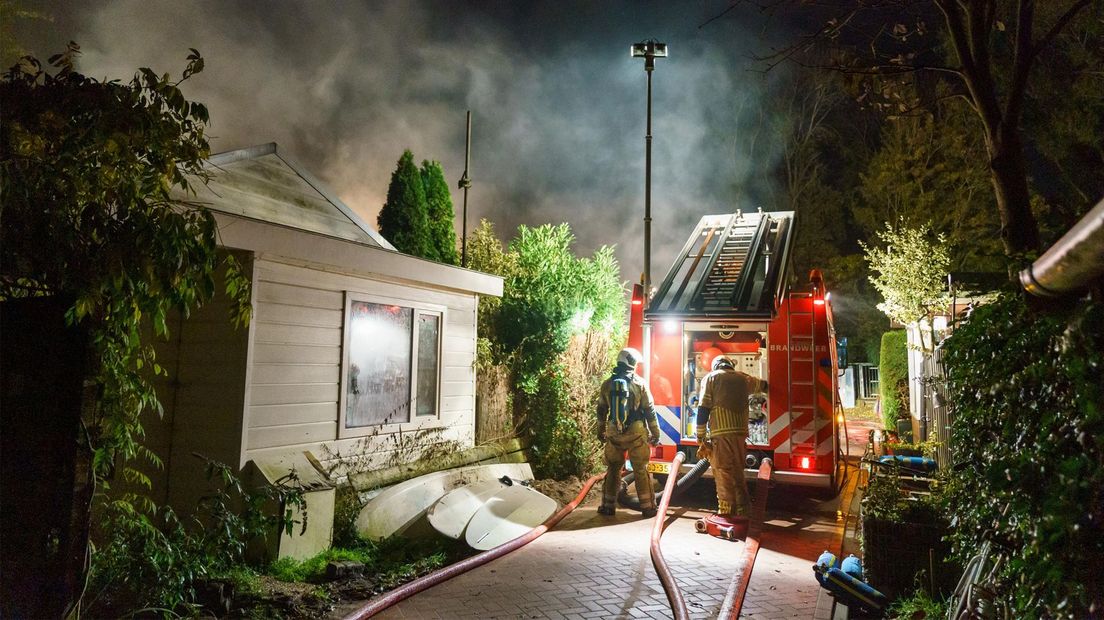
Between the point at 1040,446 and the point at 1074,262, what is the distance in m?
0.71

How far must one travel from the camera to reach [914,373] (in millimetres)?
16078

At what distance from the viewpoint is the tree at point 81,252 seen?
2.97 meters

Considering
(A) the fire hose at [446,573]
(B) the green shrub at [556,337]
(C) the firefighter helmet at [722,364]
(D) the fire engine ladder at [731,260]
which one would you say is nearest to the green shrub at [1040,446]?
(A) the fire hose at [446,573]

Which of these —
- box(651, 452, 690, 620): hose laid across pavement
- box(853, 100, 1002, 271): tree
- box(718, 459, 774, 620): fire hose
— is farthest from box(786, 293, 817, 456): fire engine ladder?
box(853, 100, 1002, 271): tree

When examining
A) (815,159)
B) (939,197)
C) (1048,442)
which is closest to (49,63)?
(1048,442)

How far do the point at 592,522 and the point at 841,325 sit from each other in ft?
74.5

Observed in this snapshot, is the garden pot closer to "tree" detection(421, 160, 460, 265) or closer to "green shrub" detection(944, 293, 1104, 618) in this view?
"green shrub" detection(944, 293, 1104, 618)

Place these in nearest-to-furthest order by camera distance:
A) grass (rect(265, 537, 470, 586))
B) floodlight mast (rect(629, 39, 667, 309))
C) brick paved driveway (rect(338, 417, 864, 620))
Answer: brick paved driveway (rect(338, 417, 864, 620)), grass (rect(265, 537, 470, 586)), floodlight mast (rect(629, 39, 667, 309))

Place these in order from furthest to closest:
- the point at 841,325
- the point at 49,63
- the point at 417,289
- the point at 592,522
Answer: the point at 841,325, the point at 417,289, the point at 592,522, the point at 49,63

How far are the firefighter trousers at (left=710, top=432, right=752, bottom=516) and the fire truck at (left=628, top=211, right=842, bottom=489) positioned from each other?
0.87 meters

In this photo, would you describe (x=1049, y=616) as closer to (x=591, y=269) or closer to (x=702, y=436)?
(x=702, y=436)

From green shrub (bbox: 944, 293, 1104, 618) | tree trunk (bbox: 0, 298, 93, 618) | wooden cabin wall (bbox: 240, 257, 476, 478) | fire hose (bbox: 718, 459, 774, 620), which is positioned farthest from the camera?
wooden cabin wall (bbox: 240, 257, 476, 478)

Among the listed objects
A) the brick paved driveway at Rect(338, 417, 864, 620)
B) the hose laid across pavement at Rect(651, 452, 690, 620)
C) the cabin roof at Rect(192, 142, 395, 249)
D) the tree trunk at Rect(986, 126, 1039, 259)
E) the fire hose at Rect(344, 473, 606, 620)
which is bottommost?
the brick paved driveway at Rect(338, 417, 864, 620)

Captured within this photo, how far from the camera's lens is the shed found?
19.8ft
